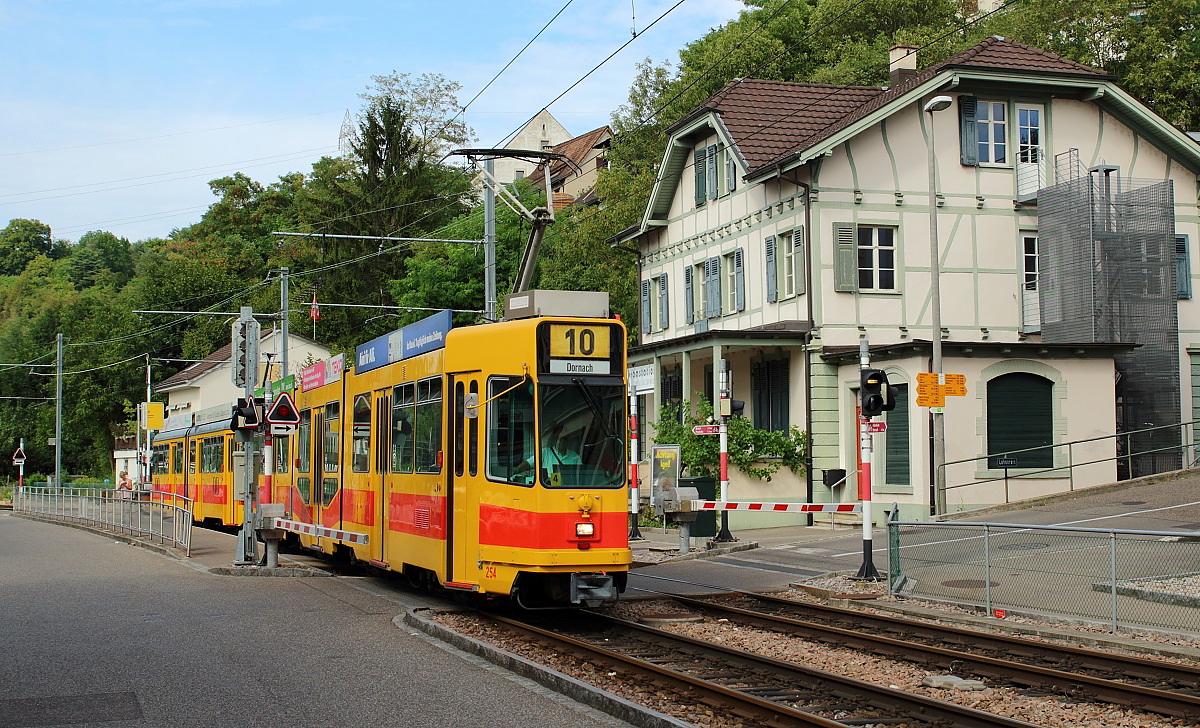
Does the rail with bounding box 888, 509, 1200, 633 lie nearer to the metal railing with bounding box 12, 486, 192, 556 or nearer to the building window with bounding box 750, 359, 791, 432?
the metal railing with bounding box 12, 486, 192, 556

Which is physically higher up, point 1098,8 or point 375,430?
point 1098,8

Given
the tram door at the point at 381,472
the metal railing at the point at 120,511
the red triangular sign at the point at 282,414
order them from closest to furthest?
1. the tram door at the point at 381,472
2. the red triangular sign at the point at 282,414
3. the metal railing at the point at 120,511

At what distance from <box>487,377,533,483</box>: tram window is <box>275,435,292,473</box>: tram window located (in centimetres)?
1025

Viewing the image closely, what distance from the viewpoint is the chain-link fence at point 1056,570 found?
1244cm

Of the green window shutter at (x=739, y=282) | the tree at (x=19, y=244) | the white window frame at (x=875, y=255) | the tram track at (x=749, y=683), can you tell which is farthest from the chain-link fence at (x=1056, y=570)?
the tree at (x=19, y=244)

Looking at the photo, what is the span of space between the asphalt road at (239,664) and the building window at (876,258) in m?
17.3

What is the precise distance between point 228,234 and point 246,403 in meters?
69.0

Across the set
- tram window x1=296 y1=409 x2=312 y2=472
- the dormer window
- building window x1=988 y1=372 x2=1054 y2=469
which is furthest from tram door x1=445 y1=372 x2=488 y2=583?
the dormer window

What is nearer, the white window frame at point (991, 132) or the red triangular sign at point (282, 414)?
the red triangular sign at point (282, 414)

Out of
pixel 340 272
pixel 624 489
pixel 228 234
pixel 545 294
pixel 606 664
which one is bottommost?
pixel 606 664

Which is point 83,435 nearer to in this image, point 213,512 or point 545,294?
point 213,512

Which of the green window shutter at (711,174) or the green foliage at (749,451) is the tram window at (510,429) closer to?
the green foliage at (749,451)

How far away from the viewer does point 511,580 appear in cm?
1324

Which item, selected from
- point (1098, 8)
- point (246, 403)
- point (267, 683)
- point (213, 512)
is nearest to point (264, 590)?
point (246, 403)
